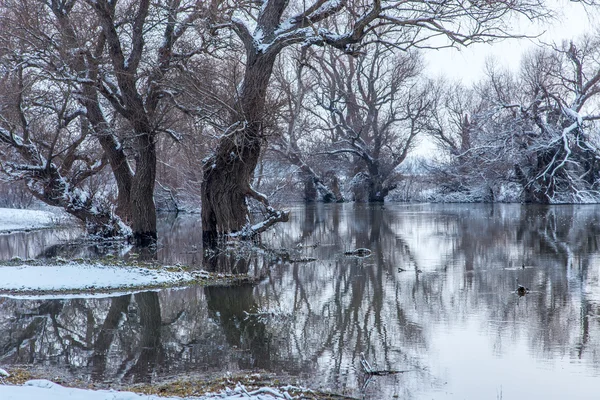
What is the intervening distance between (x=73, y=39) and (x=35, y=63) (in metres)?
1.21

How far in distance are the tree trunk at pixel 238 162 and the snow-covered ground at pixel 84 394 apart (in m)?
11.5

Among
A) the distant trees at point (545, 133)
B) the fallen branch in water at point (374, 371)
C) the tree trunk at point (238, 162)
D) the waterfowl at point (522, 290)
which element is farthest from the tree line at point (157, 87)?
the distant trees at point (545, 133)

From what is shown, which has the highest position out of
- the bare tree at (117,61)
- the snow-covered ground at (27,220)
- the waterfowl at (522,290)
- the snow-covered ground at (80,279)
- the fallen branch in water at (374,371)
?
the bare tree at (117,61)

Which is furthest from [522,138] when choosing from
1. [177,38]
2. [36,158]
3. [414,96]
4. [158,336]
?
[158,336]

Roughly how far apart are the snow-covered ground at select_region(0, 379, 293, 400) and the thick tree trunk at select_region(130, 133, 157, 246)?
1409cm

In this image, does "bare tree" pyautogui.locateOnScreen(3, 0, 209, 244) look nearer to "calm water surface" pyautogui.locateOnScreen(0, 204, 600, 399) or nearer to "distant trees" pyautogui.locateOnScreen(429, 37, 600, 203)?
"calm water surface" pyautogui.locateOnScreen(0, 204, 600, 399)

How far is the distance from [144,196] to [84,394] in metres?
14.8

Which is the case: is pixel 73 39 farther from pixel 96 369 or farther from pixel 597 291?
pixel 597 291

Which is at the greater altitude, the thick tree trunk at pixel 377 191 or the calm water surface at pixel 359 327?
the thick tree trunk at pixel 377 191

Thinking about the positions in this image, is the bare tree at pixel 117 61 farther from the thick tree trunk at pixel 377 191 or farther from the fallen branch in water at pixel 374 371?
the thick tree trunk at pixel 377 191

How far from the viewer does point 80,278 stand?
1158cm

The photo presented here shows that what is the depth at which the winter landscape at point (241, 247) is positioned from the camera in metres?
6.54

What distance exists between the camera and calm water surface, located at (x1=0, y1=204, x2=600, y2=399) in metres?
6.27

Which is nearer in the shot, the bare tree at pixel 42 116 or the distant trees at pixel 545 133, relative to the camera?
the bare tree at pixel 42 116
